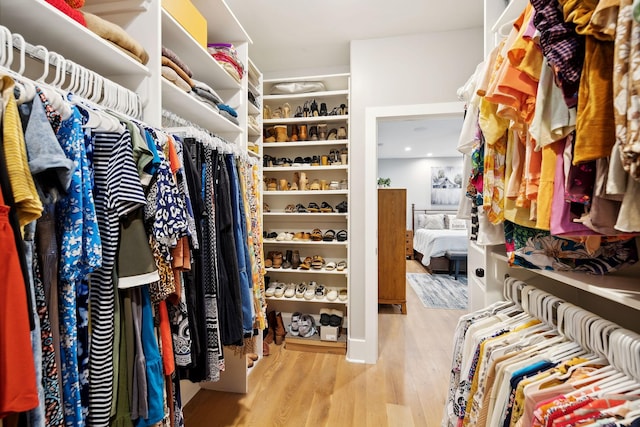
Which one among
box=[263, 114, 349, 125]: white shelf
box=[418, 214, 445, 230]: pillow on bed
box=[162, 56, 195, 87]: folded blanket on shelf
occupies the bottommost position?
box=[418, 214, 445, 230]: pillow on bed

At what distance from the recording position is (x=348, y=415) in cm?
180

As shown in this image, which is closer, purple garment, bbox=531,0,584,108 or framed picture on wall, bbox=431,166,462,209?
purple garment, bbox=531,0,584,108

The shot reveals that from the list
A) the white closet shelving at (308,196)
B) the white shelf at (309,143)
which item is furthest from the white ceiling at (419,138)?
the white shelf at (309,143)

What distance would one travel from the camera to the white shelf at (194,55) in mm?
1374

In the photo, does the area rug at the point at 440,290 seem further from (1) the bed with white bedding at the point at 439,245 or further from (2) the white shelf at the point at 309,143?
(2) the white shelf at the point at 309,143

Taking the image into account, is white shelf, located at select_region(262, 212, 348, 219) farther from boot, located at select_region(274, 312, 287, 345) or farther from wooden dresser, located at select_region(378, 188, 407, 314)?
boot, located at select_region(274, 312, 287, 345)

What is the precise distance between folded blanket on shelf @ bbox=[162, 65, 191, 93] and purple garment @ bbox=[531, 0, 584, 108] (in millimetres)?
1334

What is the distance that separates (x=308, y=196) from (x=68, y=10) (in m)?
2.24

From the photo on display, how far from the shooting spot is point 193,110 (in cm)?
162

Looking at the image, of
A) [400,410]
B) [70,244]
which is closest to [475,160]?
[70,244]

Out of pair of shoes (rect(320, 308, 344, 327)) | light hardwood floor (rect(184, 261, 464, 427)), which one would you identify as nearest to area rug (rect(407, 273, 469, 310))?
light hardwood floor (rect(184, 261, 464, 427))

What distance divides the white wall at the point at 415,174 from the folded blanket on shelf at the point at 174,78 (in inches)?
271

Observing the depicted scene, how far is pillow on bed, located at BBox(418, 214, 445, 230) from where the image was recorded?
23.5 ft

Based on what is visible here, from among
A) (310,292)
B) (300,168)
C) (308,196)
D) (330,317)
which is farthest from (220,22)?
(330,317)
